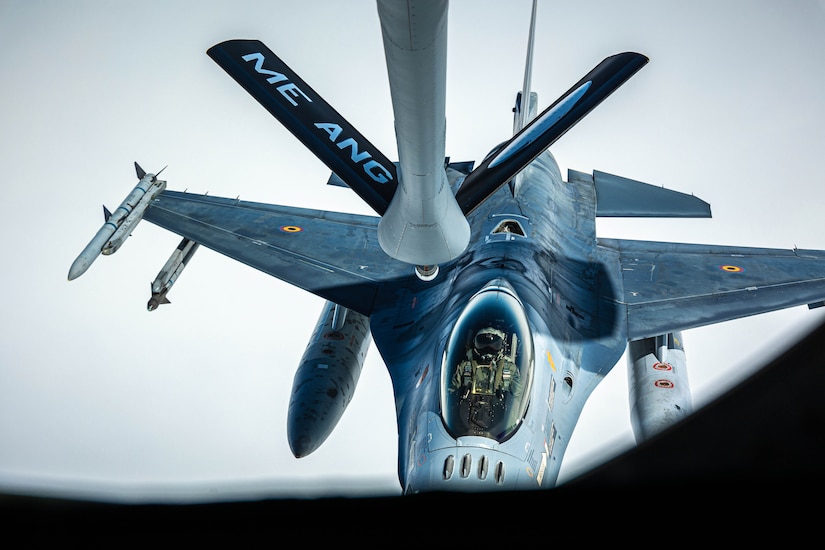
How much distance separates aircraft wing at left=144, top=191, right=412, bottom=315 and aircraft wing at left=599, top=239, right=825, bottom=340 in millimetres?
2810

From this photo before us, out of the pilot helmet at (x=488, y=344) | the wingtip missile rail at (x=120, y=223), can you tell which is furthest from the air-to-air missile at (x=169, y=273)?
the pilot helmet at (x=488, y=344)

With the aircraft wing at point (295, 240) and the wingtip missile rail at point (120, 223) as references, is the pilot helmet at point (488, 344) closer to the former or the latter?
the aircraft wing at point (295, 240)

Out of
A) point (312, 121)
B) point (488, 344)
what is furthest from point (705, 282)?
point (312, 121)

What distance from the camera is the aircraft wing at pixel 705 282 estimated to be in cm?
781

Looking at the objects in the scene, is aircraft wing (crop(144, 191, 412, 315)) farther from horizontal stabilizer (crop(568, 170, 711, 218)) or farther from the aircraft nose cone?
horizontal stabilizer (crop(568, 170, 711, 218))

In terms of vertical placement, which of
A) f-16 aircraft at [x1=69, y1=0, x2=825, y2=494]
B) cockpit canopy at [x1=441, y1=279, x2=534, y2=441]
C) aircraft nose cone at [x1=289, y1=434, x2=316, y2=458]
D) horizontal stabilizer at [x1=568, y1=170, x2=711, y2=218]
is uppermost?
horizontal stabilizer at [x1=568, y1=170, x2=711, y2=218]

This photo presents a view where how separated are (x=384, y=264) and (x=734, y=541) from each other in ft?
24.6

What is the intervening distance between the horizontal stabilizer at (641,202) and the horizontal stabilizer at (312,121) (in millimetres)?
4631

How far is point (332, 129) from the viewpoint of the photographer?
657 cm

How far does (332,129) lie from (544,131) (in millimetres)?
2027

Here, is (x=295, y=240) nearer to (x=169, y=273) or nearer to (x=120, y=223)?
(x=169, y=273)

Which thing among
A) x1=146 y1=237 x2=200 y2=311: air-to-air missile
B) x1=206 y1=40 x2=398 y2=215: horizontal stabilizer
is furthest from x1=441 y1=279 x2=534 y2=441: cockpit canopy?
x1=146 y1=237 x2=200 y2=311: air-to-air missile

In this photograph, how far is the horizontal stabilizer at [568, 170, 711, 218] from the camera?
31.8 feet

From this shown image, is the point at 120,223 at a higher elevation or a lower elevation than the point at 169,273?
higher
